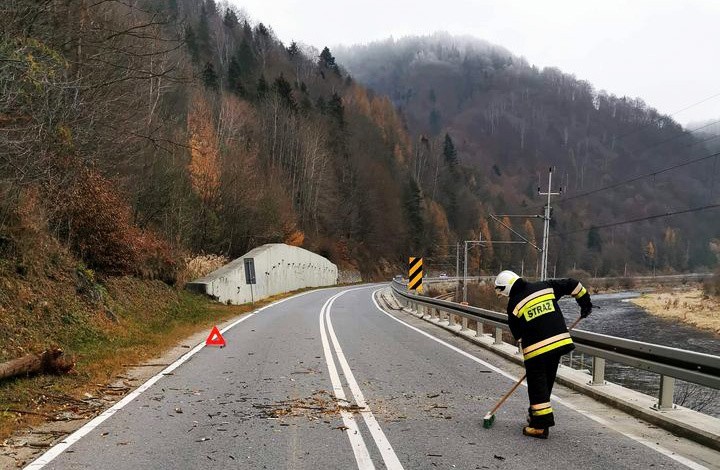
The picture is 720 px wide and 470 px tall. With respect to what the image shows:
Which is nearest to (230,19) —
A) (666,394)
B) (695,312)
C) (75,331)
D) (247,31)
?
(247,31)

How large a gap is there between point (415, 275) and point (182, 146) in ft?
59.6

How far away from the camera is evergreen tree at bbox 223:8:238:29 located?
3418 inches

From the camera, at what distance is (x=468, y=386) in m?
7.74

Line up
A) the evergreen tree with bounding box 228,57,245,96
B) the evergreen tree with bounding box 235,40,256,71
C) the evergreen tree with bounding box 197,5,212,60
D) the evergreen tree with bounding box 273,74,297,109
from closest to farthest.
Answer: the evergreen tree with bounding box 273,74,297,109
the evergreen tree with bounding box 228,57,245,96
the evergreen tree with bounding box 197,5,212,60
the evergreen tree with bounding box 235,40,256,71

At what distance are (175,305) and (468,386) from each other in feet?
45.5

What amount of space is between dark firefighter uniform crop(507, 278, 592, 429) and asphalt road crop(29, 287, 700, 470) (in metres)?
0.34

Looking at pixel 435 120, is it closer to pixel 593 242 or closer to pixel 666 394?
pixel 593 242

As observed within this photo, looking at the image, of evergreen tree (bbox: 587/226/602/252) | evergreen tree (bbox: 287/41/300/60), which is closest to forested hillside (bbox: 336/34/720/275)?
evergreen tree (bbox: 587/226/602/252)

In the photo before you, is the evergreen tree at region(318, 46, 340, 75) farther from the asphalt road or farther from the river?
the asphalt road

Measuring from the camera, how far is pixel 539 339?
5.32m

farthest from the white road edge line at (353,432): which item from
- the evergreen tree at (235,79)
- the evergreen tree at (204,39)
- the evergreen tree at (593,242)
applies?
the evergreen tree at (593,242)

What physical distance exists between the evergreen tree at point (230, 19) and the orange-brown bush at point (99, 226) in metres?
78.5

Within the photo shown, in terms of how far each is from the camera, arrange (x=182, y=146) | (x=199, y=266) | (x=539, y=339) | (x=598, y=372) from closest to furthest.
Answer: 1. (x=539, y=339)
2. (x=598, y=372)
3. (x=182, y=146)
4. (x=199, y=266)

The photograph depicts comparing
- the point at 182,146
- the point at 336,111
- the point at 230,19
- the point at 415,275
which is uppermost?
the point at 230,19
